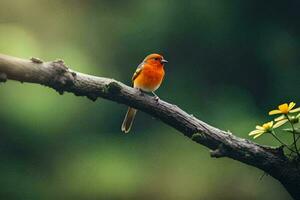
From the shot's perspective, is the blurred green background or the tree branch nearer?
the tree branch

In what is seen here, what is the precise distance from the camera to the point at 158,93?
10133mm

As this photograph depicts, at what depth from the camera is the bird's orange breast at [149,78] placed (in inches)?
202

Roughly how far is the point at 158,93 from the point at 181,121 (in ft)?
20.1

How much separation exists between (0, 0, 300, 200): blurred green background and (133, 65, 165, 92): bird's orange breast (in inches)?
158

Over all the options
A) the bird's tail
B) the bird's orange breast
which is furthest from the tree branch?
the bird's tail

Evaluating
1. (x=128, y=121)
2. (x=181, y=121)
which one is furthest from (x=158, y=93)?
(x=181, y=121)

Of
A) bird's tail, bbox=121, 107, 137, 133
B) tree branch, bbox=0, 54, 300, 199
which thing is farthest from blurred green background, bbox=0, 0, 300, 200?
tree branch, bbox=0, 54, 300, 199

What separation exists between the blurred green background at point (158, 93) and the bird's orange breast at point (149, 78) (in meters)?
4.02

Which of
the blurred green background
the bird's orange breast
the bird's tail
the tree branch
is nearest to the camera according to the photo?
the tree branch

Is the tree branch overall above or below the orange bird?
below

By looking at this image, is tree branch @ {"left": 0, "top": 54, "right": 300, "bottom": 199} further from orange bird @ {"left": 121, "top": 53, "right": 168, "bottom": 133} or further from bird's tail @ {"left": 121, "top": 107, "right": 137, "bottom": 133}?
bird's tail @ {"left": 121, "top": 107, "right": 137, "bottom": 133}

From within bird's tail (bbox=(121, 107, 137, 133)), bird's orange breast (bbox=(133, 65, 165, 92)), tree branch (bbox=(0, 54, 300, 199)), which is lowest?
tree branch (bbox=(0, 54, 300, 199))

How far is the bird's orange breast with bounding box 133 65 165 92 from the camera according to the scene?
513 centimetres

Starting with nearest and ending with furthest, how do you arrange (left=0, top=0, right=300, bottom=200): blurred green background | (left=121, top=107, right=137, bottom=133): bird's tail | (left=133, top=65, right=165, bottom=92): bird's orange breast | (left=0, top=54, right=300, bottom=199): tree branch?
1. (left=0, top=54, right=300, bottom=199): tree branch
2. (left=133, top=65, right=165, bottom=92): bird's orange breast
3. (left=121, top=107, right=137, bottom=133): bird's tail
4. (left=0, top=0, right=300, bottom=200): blurred green background
